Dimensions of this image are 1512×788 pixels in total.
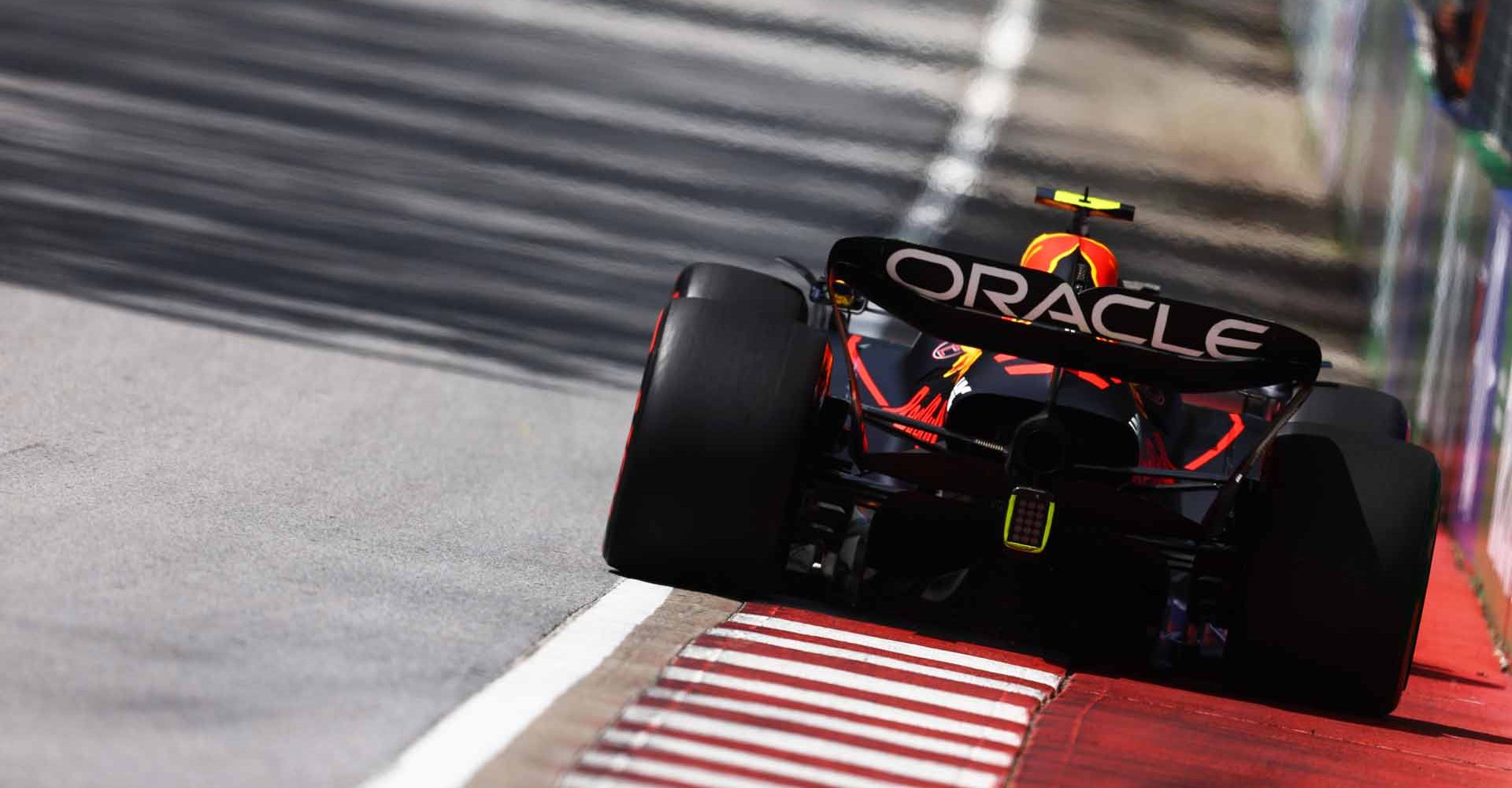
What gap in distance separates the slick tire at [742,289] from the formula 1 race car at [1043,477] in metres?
1.44

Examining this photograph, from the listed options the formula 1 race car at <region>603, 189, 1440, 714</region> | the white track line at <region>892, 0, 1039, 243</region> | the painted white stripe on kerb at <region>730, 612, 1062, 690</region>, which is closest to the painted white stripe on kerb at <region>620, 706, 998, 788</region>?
the painted white stripe on kerb at <region>730, 612, 1062, 690</region>

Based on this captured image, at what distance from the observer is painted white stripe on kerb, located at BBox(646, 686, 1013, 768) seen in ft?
16.7

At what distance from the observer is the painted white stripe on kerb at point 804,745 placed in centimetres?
487

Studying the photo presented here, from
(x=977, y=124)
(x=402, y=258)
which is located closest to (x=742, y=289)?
(x=402, y=258)

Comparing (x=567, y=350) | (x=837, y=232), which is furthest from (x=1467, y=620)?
(x=837, y=232)

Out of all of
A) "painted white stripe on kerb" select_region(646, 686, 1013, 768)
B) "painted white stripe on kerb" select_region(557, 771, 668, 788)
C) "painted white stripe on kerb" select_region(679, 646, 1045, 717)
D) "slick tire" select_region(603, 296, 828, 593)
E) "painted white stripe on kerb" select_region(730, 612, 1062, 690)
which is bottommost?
"painted white stripe on kerb" select_region(730, 612, 1062, 690)

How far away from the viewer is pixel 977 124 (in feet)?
70.7

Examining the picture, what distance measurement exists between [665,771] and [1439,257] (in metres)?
8.38

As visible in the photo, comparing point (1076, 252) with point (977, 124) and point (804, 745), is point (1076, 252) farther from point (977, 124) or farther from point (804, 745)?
point (977, 124)

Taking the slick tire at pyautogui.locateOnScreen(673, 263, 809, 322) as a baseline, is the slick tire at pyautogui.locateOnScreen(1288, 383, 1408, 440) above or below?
below

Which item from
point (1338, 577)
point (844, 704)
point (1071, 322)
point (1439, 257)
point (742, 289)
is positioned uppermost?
point (1071, 322)

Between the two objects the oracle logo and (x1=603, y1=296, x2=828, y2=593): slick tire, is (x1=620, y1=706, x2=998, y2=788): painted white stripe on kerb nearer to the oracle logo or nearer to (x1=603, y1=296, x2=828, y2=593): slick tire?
(x1=603, y1=296, x2=828, y2=593): slick tire

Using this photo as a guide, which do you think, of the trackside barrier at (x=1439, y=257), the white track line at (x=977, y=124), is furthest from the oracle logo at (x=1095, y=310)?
the white track line at (x=977, y=124)

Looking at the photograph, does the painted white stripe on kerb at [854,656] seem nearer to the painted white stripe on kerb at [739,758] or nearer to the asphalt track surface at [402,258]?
the asphalt track surface at [402,258]
